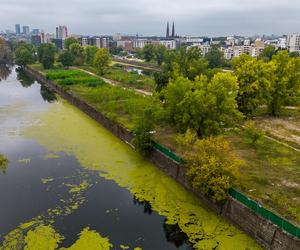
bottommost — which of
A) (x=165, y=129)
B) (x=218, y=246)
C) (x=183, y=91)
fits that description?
(x=218, y=246)

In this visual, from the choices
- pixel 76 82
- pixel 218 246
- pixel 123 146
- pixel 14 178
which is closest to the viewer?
pixel 218 246

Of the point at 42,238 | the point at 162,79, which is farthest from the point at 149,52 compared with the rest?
the point at 42,238

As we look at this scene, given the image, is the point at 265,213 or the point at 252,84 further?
the point at 252,84

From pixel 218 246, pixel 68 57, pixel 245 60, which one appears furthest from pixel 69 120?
pixel 68 57

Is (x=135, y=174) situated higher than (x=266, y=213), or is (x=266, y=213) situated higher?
(x=266, y=213)

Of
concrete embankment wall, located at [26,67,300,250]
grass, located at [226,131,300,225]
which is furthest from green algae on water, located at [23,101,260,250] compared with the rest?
grass, located at [226,131,300,225]

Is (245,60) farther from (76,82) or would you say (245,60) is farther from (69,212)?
(76,82)

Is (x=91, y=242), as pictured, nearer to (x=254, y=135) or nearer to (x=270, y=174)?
(x=270, y=174)
